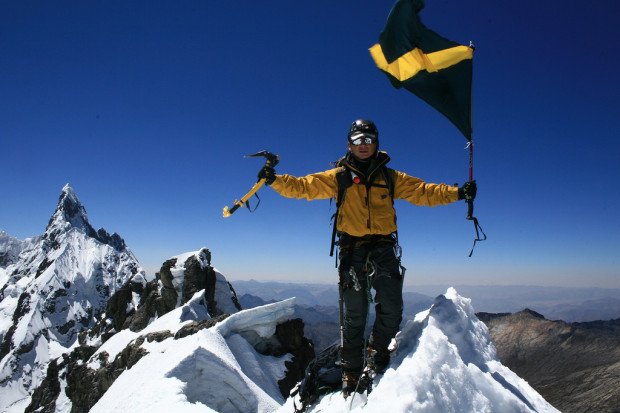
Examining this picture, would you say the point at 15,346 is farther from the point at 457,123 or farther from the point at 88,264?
the point at 457,123

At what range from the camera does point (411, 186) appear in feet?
20.8

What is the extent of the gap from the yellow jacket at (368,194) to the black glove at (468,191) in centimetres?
9

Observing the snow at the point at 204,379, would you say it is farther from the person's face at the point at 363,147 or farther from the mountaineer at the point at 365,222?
the person's face at the point at 363,147

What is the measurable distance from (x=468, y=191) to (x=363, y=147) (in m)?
1.85

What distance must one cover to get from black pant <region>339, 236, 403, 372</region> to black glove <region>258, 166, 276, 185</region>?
185 centimetres

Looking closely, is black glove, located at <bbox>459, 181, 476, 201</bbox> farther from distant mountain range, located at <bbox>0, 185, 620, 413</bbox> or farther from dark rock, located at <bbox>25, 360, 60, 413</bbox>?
dark rock, located at <bbox>25, 360, 60, 413</bbox>

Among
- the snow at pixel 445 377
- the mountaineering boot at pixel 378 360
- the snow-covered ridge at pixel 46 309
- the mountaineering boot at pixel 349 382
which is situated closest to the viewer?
the snow at pixel 445 377

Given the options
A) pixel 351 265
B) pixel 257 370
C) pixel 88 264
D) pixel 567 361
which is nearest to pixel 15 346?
pixel 88 264

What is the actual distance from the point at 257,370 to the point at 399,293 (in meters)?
16.5

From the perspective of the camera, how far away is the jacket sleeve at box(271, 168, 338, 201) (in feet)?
20.4

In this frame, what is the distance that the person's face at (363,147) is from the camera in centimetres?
614

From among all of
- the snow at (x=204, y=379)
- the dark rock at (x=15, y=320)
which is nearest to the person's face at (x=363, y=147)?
the snow at (x=204, y=379)

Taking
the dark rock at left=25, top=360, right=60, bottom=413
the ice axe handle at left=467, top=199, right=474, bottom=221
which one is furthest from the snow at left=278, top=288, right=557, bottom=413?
the dark rock at left=25, top=360, right=60, bottom=413

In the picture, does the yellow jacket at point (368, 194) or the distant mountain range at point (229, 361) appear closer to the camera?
the distant mountain range at point (229, 361)
